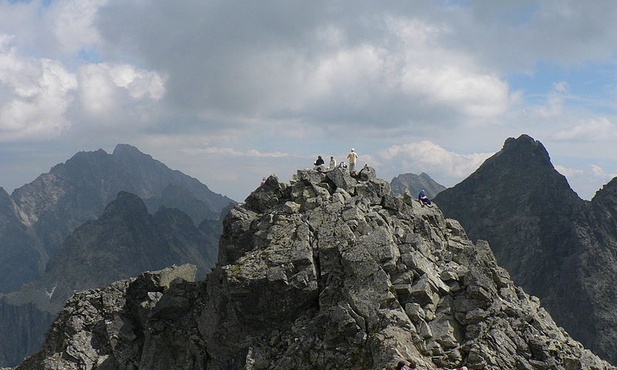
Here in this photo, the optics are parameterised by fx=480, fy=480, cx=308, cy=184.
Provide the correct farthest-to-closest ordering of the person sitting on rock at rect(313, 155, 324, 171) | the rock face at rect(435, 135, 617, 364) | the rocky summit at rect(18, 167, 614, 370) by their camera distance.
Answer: the rock face at rect(435, 135, 617, 364), the person sitting on rock at rect(313, 155, 324, 171), the rocky summit at rect(18, 167, 614, 370)

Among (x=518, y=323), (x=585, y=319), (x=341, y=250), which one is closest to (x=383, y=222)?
(x=341, y=250)

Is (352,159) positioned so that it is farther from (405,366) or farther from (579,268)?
(579,268)

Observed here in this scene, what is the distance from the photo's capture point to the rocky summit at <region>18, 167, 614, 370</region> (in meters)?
30.2

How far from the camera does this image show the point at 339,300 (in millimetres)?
32094

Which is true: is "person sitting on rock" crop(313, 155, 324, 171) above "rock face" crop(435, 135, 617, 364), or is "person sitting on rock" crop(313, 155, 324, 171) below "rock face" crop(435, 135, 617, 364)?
above

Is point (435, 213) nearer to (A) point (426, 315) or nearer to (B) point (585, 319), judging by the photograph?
(A) point (426, 315)

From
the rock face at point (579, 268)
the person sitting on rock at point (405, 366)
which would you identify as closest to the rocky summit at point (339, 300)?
the person sitting on rock at point (405, 366)

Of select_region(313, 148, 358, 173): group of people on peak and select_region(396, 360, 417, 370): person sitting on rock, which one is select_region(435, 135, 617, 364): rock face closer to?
select_region(313, 148, 358, 173): group of people on peak

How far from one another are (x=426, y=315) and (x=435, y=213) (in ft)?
60.1

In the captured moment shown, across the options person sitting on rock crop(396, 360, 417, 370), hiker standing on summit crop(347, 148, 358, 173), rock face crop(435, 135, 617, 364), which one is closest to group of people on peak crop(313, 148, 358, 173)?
hiker standing on summit crop(347, 148, 358, 173)

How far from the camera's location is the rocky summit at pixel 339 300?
30203 mm

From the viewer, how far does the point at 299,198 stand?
44.3 m

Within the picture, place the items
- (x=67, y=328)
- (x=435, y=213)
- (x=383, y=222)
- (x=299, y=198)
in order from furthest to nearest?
(x=67, y=328) → (x=435, y=213) → (x=299, y=198) → (x=383, y=222)

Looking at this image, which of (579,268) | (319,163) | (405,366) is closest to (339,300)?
(405,366)
